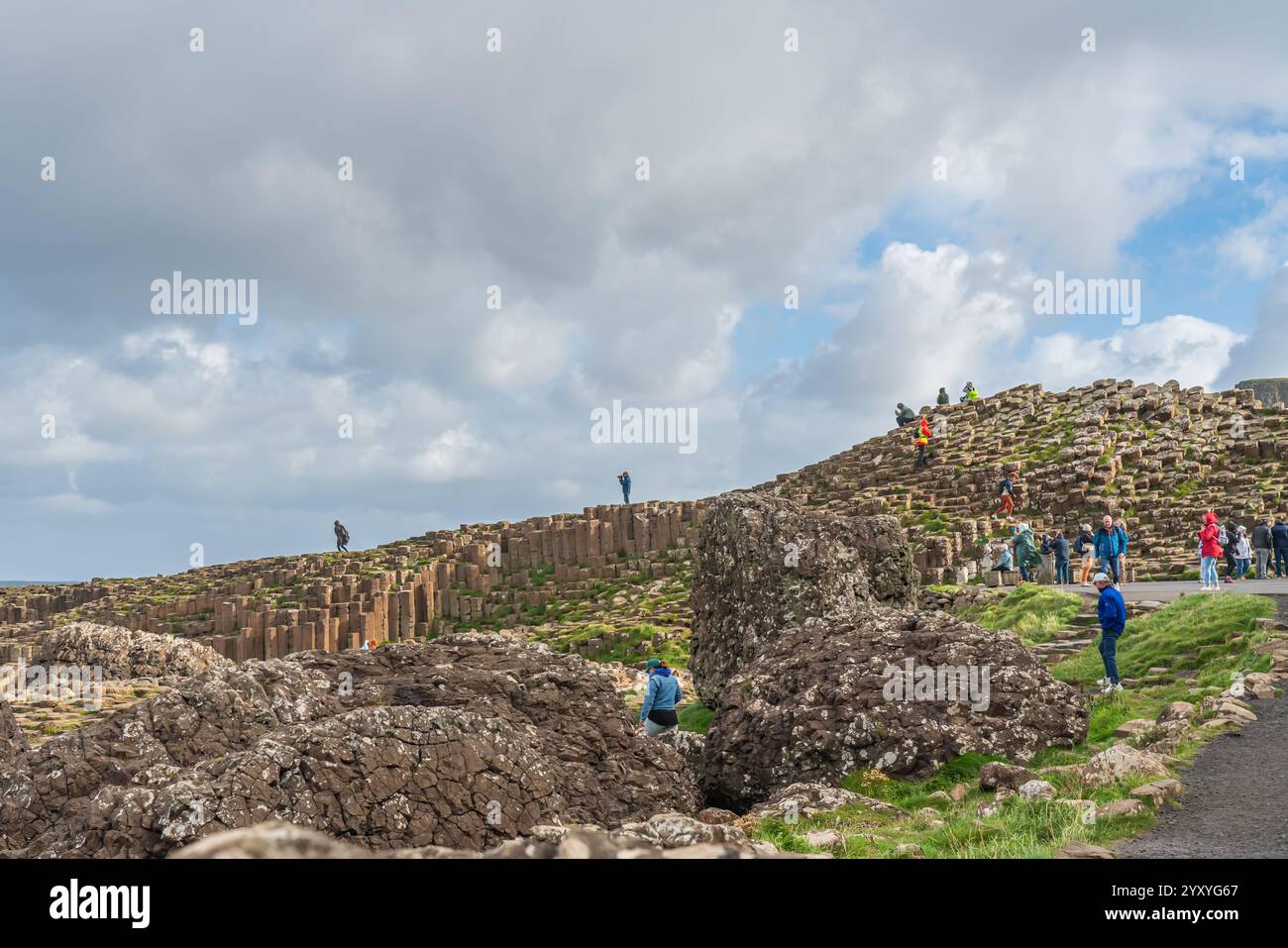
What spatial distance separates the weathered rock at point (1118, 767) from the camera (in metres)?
9.02

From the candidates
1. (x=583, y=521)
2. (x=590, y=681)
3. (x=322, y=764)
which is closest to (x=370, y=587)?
(x=583, y=521)

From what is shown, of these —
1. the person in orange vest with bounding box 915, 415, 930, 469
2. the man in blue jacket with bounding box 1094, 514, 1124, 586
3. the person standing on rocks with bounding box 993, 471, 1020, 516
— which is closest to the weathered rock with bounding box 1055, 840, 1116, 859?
the man in blue jacket with bounding box 1094, 514, 1124, 586

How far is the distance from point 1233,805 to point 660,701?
7086 mm

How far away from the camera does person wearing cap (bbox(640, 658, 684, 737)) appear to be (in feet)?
44.4

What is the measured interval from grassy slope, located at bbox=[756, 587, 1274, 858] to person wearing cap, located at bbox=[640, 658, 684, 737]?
3.60 metres

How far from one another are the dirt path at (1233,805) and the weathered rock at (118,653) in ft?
84.6

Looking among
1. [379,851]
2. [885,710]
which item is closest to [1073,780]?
[885,710]

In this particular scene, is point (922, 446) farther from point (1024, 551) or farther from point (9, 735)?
point (9, 735)

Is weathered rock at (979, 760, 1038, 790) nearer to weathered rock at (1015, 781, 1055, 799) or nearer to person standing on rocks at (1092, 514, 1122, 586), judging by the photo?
weathered rock at (1015, 781, 1055, 799)

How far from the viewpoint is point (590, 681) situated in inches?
468

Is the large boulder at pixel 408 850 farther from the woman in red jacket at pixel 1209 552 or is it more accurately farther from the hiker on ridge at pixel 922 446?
the hiker on ridge at pixel 922 446
